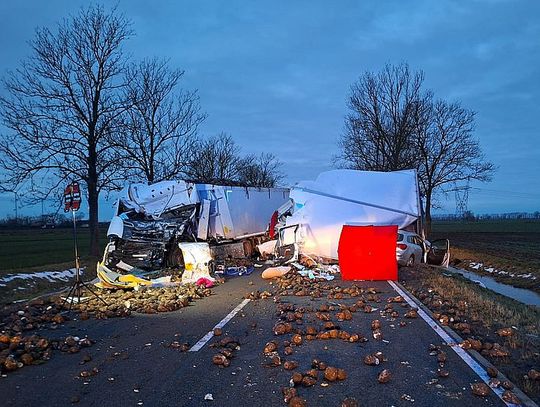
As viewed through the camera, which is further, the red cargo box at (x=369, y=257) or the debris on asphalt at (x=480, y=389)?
the red cargo box at (x=369, y=257)

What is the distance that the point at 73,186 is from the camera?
37.6 ft

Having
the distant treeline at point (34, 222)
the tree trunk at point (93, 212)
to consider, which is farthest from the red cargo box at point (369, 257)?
the distant treeline at point (34, 222)

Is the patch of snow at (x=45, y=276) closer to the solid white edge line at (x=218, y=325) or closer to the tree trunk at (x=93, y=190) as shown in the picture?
the tree trunk at (x=93, y=190)

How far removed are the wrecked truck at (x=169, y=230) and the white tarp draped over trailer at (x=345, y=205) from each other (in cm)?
267

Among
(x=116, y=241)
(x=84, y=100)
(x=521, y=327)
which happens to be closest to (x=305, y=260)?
(x=116, y=241)

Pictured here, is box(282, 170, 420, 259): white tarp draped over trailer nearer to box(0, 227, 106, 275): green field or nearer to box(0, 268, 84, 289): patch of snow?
box(0, 268, 84, 289): patch of snow

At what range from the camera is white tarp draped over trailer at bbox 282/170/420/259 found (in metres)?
18.7

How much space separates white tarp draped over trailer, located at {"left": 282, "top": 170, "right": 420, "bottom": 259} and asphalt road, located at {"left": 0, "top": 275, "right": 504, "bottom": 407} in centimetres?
1008

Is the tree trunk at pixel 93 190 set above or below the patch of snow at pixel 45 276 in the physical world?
above

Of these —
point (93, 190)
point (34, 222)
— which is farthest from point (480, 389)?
point (34, 222)

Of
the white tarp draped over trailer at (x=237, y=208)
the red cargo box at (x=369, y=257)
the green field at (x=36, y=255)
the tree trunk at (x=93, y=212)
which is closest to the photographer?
the red cargo box at (x=369, y=257)

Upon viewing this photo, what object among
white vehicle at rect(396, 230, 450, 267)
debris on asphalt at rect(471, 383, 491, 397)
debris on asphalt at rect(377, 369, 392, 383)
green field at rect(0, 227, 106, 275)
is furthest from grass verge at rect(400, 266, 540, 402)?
green field at rect(0, 227, 106, 275)

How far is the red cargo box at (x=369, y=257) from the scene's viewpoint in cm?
1449

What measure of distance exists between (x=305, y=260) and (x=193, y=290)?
6734 mm
